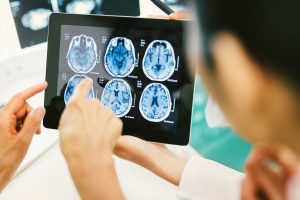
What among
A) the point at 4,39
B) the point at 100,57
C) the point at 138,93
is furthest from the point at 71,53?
the point at 4,39

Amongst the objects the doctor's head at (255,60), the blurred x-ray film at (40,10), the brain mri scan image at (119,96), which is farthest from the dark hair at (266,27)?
the blurred x-ray film at (40,10)

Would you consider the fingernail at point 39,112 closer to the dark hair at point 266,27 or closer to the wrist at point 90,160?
the wrist at point 90,160

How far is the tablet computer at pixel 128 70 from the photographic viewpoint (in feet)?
2.62

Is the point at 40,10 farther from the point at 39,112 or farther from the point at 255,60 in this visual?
the point at 255,60

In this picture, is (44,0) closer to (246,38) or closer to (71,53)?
(71,53)

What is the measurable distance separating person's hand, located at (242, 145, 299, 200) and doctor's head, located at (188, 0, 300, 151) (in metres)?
0.18

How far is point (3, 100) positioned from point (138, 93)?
40 cm

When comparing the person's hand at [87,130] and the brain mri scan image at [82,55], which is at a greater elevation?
the brain mri scan image at [82,55]

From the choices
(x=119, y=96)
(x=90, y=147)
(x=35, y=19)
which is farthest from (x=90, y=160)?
(x=35, y=19)

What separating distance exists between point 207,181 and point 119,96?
0.28 meters

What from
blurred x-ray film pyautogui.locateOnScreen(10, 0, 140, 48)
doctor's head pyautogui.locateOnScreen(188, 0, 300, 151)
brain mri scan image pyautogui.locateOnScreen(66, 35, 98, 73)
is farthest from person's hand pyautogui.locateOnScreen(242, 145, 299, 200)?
blurred x-ray film pyautogui.locateOnScreen(10, 0, 140, 48)

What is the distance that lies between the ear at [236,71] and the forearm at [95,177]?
1.07 ft

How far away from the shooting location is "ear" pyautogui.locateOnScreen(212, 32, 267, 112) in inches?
14.2

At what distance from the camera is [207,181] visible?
2.96ft
